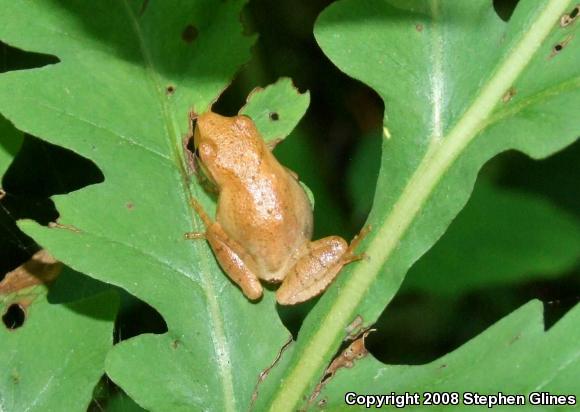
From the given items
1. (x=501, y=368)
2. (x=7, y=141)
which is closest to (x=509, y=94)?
(x=501, y=368)

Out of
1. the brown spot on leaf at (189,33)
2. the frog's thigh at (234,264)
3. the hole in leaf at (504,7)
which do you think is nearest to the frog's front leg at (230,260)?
the frog's thigh at (234,264)

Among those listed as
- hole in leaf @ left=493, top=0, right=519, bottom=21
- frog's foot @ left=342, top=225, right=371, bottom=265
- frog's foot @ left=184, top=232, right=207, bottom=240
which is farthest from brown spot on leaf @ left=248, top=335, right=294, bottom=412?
hole in leaf @ left=493, top=0, right=519, bottom=21

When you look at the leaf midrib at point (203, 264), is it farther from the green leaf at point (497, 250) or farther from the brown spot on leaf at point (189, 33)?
the green leaf at point (497, 250)

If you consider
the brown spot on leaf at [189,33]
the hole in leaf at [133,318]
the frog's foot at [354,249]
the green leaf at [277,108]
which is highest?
the brown spot on leaf at [189,33]

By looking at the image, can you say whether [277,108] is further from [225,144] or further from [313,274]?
[313,274]

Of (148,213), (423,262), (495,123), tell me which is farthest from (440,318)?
(148,213)

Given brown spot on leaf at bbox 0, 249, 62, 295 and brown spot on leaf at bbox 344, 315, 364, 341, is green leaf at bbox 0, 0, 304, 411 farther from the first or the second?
brown spot on leaf at bbox 0, 249, 62, 295

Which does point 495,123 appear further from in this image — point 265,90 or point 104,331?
point 104,331
